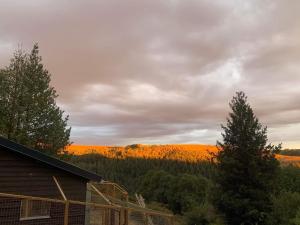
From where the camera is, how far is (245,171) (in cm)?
3284

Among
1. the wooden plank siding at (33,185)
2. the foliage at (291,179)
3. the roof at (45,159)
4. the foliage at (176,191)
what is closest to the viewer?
the wooden plank siding at (33,185)

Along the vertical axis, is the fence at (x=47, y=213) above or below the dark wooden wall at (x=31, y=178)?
below

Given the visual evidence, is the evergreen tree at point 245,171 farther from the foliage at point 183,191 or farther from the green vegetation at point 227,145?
the foliage at point 183,191

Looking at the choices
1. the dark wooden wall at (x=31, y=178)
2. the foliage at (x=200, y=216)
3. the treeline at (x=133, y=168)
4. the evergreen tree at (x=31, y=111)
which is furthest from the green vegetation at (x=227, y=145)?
the treeline at (x=133, y=168)

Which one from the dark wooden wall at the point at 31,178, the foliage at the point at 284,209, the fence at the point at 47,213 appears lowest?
the foliage at the point at 284,209

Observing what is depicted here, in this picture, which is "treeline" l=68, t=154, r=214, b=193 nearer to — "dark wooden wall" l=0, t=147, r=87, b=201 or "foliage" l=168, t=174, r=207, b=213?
"foliage" l=168, t=174, r=207, b=213

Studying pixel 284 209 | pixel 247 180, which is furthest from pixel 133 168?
pixel 284 209

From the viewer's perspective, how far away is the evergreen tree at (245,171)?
1236 inches

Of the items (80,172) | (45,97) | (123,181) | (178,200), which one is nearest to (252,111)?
(45,97)

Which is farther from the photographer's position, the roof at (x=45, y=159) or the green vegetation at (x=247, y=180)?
the green vegetation at (x=247, y=180)

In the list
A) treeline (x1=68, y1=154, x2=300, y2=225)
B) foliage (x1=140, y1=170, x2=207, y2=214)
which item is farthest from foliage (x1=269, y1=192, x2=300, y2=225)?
foliage (x1=140, y1=170, x2=207, y2=214)

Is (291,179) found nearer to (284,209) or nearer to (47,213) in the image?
(284,209)

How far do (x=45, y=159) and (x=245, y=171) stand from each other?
2232 cm

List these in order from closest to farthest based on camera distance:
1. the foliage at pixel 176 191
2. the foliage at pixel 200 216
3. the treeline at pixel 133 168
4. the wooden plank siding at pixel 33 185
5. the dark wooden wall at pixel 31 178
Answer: the wooden plank siding at pixel 33 185 → the dark wooden wall at pixel 31 178 → the foliage at pixel 200 216 → the foliage at pixel 176 191 → the treeline at pixel 133 168
